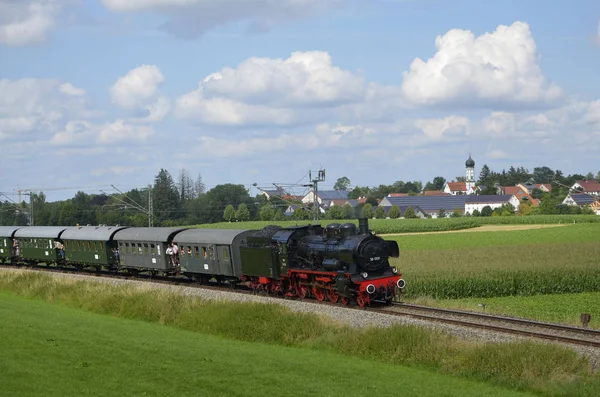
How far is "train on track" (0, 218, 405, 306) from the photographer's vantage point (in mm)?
26469

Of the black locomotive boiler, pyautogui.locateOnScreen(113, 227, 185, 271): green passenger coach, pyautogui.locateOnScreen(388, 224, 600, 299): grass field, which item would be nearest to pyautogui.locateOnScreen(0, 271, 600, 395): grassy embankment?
the black locomotive boiler

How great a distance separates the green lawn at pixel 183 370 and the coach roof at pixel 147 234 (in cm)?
1909

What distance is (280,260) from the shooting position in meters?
29.4

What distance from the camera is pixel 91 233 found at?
47.0 meters

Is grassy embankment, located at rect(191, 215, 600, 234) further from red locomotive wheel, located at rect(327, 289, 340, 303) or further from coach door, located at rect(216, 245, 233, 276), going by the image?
red locomotive wheel, located at rect(327, 289, 340, 303)

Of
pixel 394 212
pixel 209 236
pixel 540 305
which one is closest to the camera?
pixel 540 305

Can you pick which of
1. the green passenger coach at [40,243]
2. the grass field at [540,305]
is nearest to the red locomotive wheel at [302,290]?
the grass field at [540,305]

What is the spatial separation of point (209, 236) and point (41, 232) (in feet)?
76.2

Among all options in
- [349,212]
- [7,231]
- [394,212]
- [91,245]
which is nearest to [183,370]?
[349,212]

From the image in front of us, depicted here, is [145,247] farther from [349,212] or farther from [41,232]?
[41,232]

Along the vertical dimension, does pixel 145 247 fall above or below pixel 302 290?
above

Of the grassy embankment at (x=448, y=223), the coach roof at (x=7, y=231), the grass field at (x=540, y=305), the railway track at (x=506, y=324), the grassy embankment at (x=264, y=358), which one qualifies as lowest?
the grass field at (x=540, y=305)

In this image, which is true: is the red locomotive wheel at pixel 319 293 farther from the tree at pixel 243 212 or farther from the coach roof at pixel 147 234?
the tree at pixel 243 212

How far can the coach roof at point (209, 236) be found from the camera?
111 feet
